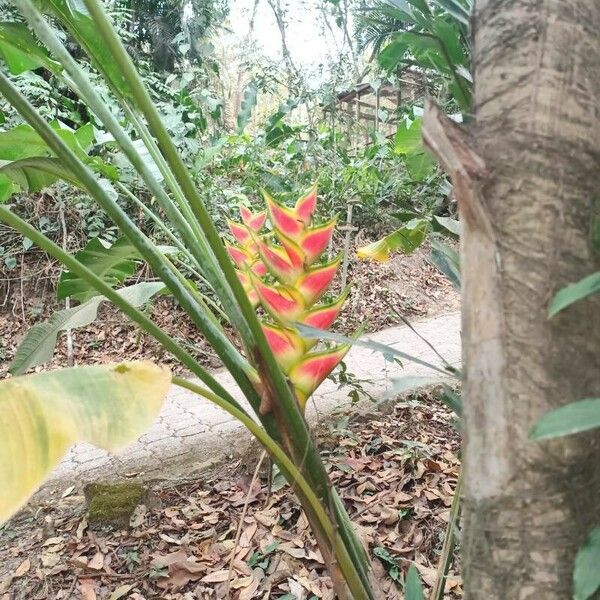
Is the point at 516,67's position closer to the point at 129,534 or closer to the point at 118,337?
the point at 129,534

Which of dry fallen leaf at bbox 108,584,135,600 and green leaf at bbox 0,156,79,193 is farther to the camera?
dry fallen leaf at bbox 108,584,135,600

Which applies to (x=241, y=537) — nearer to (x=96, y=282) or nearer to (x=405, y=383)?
(x=96, y=282)

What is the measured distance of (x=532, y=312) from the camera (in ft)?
1.23

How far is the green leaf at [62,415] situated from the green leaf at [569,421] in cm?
25

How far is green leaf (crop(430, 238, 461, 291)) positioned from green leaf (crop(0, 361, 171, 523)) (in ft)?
1.32

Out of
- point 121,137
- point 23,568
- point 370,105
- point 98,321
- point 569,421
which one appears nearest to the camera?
point 569,421

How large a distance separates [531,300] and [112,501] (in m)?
1.35

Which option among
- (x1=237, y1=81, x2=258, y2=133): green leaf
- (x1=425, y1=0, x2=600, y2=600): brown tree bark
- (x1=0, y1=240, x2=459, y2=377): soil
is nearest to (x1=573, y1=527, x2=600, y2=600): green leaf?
(x1=425, y1=0, x2=600, y2=600): brown tree bark

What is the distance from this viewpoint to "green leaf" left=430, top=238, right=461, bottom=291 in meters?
0.67

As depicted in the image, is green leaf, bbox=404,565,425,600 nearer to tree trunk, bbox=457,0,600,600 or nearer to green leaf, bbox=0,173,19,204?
tree trunk, bbox=457,0,600,600

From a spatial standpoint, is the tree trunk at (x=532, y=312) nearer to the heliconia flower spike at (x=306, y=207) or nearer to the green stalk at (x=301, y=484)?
the green stalk at (x=301, y=484)

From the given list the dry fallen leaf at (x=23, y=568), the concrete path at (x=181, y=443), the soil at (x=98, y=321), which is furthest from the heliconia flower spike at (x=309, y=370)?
the soil at (x=98, y=321)

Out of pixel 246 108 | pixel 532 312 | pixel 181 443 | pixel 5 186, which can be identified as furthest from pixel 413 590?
pixel 246 108

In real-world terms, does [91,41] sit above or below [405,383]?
above
